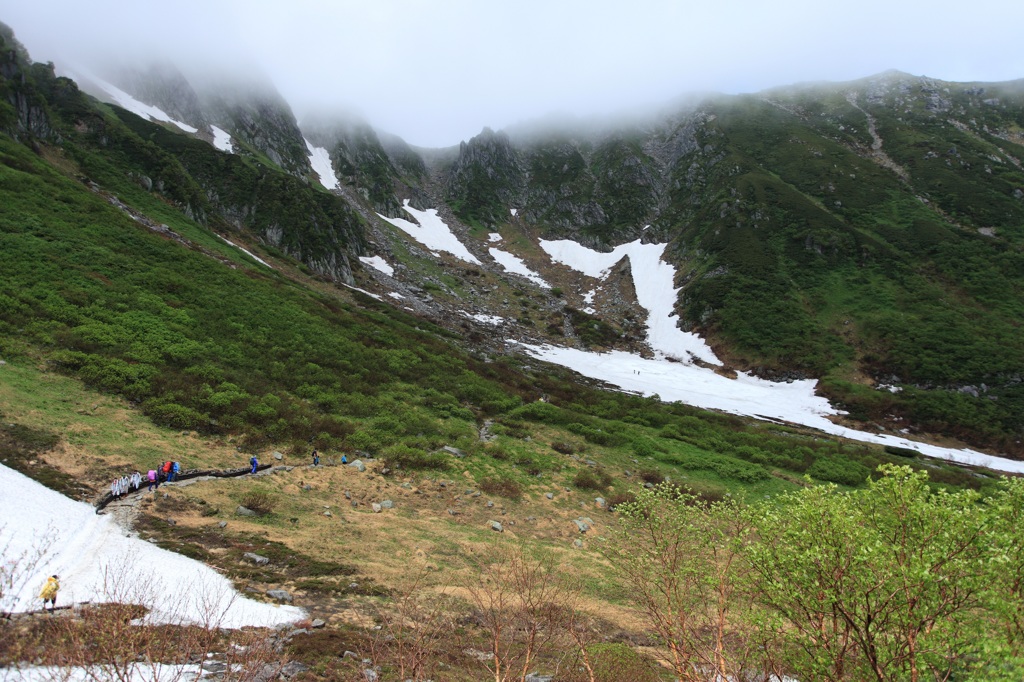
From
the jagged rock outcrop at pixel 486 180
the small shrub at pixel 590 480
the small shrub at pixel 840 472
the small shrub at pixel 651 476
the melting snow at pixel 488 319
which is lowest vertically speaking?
the small shrub at pixel 840 472

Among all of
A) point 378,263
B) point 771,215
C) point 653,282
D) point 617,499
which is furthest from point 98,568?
point 771,215

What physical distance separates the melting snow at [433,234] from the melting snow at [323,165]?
21520 mm

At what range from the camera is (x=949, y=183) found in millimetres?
97938

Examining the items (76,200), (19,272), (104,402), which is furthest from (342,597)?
(76,200)

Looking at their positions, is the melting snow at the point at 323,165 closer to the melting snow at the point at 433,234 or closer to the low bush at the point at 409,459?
the melting snow at the point at 433,234

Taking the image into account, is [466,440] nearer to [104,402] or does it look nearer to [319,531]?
[319,531]

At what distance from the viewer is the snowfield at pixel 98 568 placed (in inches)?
350

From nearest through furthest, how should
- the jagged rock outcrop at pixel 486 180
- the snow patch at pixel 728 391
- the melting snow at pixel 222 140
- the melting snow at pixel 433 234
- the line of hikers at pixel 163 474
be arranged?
the line of hikers at pixel 163 474
the snow patch at pixel 728 391
the melting snow at pixel 222 140
the melting snow at pixel 433 234
the jagged rock outcrop at pixel 486 180

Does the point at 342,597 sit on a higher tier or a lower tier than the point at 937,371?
higher

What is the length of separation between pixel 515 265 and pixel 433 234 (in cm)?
2509

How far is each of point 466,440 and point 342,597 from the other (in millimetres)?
13428

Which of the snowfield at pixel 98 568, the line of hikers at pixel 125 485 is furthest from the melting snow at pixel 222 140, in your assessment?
the snowfield at pixel 98 568

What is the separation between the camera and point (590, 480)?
2189 cm

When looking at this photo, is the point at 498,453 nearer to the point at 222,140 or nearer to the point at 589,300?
the point at 589,300
